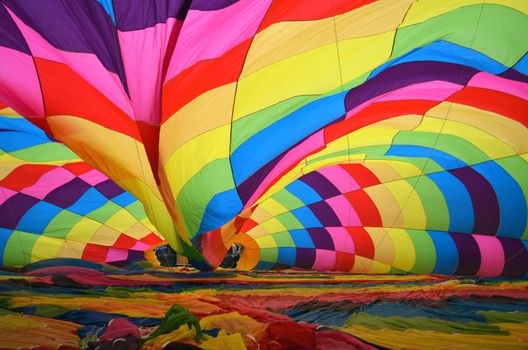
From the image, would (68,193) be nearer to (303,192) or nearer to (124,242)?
(124,242)

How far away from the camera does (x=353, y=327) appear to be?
287cm

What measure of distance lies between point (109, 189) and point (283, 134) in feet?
13.2

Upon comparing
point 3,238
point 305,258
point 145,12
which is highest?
point 145,12

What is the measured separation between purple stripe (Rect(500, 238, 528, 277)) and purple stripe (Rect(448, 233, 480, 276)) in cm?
35

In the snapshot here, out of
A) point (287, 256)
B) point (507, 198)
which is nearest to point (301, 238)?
point (287, 256)

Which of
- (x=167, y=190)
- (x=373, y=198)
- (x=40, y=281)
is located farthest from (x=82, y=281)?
(x=373, y=198)

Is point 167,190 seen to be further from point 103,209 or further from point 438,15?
point 103,209

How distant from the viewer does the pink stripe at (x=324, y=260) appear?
8077 mm

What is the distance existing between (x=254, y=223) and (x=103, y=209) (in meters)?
2.53

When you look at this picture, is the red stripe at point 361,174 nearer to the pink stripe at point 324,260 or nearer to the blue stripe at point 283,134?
the pink stripe at point 324,260

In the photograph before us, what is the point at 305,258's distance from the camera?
27.7 feet

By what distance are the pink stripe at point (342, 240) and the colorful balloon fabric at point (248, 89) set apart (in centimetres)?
220

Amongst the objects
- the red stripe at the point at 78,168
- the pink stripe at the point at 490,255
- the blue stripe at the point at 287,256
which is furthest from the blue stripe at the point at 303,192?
→ the red stripe at the point at 78,168

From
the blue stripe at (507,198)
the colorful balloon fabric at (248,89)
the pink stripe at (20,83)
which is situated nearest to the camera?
the colorful balloon fabric at (248,89)
